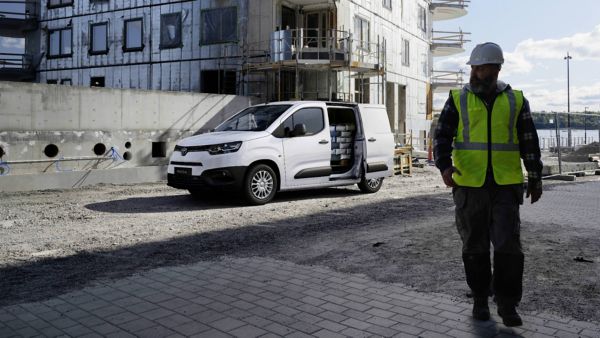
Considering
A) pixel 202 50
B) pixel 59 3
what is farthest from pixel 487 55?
pixel 59 3

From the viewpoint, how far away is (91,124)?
14.5m

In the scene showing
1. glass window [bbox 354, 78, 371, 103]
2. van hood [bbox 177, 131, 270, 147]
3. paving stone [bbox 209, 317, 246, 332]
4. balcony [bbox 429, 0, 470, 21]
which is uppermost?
balcony [bbox 429, 0, 470, 21]

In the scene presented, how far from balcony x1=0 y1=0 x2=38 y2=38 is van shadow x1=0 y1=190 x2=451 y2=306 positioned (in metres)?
27.5

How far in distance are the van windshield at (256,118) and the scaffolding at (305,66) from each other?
31.1 ft

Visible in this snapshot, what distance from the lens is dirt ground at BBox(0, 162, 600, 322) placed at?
4879mm

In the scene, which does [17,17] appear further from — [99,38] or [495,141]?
[495,141]

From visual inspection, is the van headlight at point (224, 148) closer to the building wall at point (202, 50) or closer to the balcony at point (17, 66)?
the building wall at point (202, 50)

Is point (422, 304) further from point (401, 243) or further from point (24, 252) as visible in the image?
point (24, 252)

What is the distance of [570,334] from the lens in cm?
360

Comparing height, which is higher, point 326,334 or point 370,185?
point 370,185

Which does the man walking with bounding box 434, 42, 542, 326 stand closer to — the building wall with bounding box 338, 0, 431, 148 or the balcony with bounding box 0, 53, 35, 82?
the building wall with bounding box 338, 0, 431, 148

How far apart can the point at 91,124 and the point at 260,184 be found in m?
6.90

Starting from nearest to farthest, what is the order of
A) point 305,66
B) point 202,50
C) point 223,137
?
point 223,137 < point 305,66 < point 202,50

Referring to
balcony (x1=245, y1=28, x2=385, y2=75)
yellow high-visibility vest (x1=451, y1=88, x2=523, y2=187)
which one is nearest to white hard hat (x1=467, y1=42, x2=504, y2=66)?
yellow high-visibility vest (x1=451, y1=88, x2=523, y2=187)
